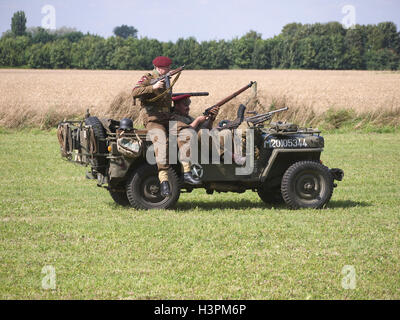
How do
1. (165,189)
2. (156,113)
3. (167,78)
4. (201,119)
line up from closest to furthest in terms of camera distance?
(165,189)
(167,78)
(156,113)
(201,119)

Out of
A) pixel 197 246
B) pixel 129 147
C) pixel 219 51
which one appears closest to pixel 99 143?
pixel 129 147

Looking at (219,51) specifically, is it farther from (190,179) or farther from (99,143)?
(190,179)

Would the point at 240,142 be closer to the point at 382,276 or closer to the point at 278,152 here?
the point at 278,152

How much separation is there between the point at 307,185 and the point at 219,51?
82426 millimetres

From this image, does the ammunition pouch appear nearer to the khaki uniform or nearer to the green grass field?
the khaki uniform

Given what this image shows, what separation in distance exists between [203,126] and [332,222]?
2.36 meters

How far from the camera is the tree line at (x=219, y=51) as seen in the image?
84.8 m

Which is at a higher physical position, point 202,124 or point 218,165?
point 202,124

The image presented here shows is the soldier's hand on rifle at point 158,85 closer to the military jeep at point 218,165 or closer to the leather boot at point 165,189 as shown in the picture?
the military jeep at point 218,165

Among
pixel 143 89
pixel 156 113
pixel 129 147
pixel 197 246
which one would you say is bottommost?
pixel 197 246

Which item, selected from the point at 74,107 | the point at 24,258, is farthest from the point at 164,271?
the point at 74,107

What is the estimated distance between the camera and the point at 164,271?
22.3 feet

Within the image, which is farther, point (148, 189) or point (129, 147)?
point (148, 189)

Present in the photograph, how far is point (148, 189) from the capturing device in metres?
9.88
